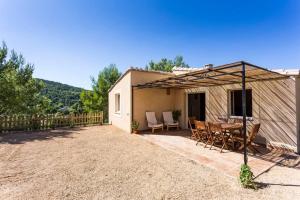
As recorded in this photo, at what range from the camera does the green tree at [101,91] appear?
26.3 meters

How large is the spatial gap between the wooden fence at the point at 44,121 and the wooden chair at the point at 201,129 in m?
8.57

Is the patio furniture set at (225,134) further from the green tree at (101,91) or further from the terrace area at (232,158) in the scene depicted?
the green tree at (101,91)

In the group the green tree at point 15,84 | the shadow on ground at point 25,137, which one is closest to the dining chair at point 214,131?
the shadow on ground at point 25,137

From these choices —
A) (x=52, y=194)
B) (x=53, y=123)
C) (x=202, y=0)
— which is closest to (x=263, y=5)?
(x=202, y=0)

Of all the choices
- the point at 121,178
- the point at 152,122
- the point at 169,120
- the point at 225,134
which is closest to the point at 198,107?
the point at 169,120

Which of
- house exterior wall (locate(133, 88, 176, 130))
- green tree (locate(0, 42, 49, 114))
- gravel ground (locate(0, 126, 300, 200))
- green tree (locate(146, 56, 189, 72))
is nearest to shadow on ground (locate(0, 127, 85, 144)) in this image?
gravel ground (locate(0, 126, 300, 200))

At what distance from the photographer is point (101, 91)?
1038 inches

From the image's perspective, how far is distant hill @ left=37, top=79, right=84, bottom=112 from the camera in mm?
35044

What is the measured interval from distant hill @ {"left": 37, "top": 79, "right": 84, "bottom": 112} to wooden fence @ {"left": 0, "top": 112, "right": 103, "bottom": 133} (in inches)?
974

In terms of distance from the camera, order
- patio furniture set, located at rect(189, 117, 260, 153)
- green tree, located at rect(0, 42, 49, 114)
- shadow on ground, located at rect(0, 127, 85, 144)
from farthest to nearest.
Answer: green tree, located at rect(0, 42, 49, 114) → shadow on ground, located at rect(0, 127, 85, 144) → patio furniture set, located at rect(189, 117, 260, 153)

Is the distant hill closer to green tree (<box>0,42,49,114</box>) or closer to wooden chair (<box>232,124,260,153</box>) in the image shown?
green tree (<box>0,42,49,114</box>)

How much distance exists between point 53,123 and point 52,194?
9.46 metres

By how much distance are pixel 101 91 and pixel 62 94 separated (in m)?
18.3

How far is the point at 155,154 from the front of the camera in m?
5.73
